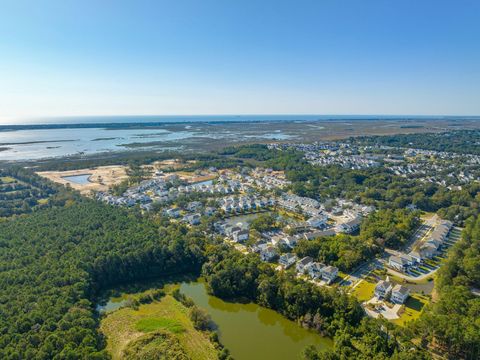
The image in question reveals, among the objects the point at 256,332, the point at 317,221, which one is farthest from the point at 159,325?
the point at 317,221

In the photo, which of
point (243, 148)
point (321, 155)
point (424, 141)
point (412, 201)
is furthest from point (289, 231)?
point (424, 141)

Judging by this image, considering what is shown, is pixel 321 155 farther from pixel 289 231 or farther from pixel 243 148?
pixel 289 231

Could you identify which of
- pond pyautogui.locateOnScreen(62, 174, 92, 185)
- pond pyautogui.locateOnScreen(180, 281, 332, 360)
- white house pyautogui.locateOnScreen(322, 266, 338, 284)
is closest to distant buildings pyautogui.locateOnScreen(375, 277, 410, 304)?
white house pyautogui.locateOnScreen(322, 266, 338, 284)

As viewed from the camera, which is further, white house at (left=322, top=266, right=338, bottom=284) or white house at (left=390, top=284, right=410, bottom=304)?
white house at (left=322, top=266, right=338, bottom=284)

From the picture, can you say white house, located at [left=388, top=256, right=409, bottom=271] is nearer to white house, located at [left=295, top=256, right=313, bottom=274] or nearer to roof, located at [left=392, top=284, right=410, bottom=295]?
roof, located at [left=392, top=284, right=410, bottom=295]

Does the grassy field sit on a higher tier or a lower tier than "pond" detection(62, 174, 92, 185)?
lower

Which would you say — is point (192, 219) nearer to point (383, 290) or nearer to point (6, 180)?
point (383, 290)
